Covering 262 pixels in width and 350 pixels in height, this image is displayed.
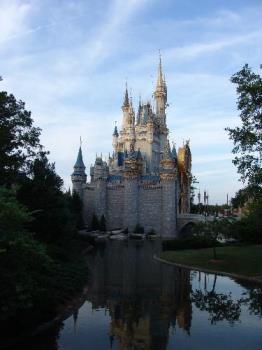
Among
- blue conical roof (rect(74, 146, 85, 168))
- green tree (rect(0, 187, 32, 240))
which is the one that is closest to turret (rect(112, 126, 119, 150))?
blue conical roof (rect(74, 146, 85, 168))

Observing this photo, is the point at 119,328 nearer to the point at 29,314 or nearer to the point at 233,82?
the point at 29,314

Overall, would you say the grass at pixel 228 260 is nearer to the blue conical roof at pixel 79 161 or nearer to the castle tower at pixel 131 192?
the castle tower at pixel 131 192

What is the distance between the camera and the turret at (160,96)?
10212cm

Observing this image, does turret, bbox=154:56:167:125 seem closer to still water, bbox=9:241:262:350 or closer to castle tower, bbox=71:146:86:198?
castle tower, bbox=71:146:86:198

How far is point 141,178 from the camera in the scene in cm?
8794

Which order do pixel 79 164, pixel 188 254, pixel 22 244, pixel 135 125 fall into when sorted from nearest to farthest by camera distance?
pixel 22 244
pixel 188 254
pixel 79 164
pixel 135 125

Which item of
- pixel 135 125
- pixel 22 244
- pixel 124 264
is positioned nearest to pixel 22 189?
pixel 124 264

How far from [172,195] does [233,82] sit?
5295cm

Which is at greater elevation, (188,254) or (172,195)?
(172,195)

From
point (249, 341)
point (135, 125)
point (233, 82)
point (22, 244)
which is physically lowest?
point (249, 341)

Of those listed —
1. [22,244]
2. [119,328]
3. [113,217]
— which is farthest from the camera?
[113,217]

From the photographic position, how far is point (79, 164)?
97.9 m

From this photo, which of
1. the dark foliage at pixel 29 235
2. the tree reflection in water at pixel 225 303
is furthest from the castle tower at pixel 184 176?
the tree reflection in water at pixel 225 303

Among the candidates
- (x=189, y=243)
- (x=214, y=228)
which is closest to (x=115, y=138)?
(x=189, y=243)
